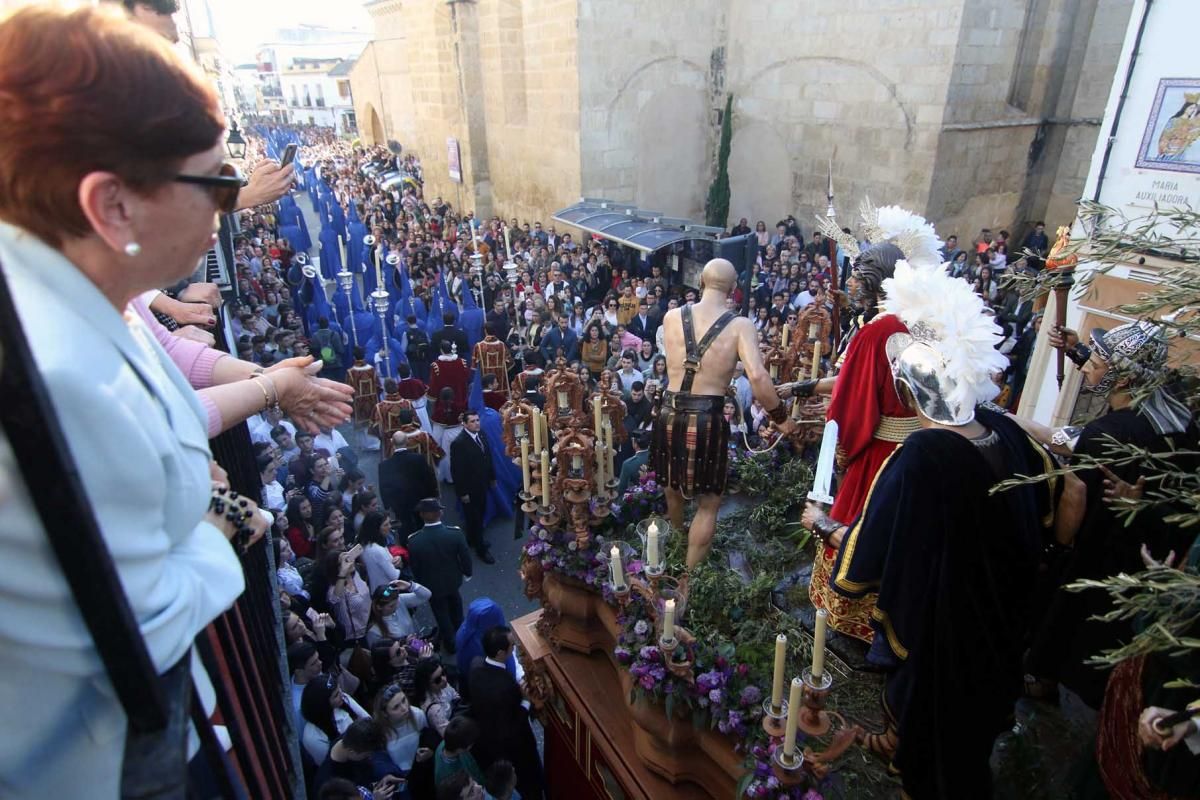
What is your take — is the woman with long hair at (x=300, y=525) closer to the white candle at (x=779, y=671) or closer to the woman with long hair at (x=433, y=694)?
the woman with long hair at (x=433, y=694)

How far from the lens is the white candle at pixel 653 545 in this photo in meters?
3.00

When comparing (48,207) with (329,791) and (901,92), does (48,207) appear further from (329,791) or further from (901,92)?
(901,92)

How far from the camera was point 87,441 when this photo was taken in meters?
0.88

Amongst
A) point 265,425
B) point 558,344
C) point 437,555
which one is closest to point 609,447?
point 437,555

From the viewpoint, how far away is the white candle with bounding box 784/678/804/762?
2302 mm

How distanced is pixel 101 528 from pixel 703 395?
328 cm

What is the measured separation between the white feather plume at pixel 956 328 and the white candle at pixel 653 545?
134 cm

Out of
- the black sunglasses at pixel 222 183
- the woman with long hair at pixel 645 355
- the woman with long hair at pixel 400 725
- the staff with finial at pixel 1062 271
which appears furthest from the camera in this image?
the woman with long hair at pixel 645 355

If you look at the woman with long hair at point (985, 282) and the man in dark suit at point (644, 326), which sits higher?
the woman with long hair at point (985, 282)

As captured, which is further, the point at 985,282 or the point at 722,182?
the point at 722,182

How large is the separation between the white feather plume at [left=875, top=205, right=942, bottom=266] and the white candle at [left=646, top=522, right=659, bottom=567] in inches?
104

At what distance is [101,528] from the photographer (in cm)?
90

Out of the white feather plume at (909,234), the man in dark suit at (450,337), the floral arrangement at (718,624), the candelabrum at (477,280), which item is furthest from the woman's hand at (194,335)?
the candelabrum at (477,280)

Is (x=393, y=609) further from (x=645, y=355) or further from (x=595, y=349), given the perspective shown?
(x=645, y=355)
